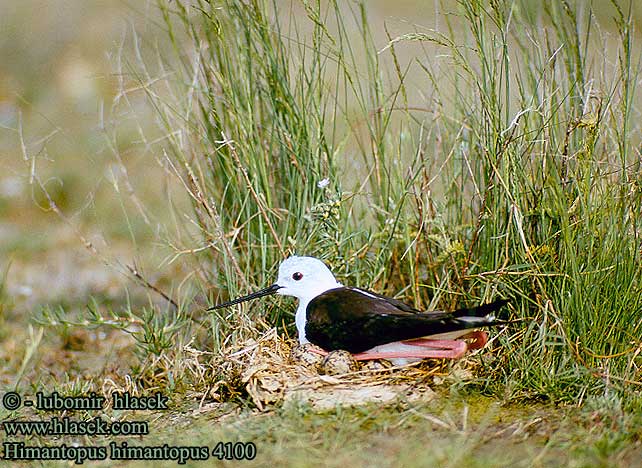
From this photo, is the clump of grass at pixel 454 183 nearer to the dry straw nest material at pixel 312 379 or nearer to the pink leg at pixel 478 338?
the pink leg at pixel 478 338

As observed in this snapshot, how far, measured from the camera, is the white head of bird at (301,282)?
11.8ft

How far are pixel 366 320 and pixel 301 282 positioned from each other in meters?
0.38

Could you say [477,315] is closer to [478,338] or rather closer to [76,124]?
[478,338]

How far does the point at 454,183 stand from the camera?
3939 millimetres

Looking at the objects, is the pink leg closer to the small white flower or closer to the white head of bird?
the white head of bird

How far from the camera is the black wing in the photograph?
3156 mm

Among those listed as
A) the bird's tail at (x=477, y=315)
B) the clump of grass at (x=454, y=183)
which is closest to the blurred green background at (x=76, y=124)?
the clump of grass at (x=454, y=183)

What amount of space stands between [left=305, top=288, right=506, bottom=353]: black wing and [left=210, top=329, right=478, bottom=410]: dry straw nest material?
124mm

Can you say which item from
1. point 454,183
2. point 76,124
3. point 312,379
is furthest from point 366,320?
point 76,124

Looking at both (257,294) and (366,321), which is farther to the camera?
(257,294)

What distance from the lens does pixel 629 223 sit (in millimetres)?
3352

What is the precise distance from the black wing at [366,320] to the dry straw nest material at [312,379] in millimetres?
124

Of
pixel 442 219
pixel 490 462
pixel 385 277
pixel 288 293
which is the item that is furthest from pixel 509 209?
pixel 490 462

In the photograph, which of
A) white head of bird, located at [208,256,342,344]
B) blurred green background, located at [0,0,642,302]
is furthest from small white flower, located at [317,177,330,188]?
blurred green background, located at [0,0,642,302]
